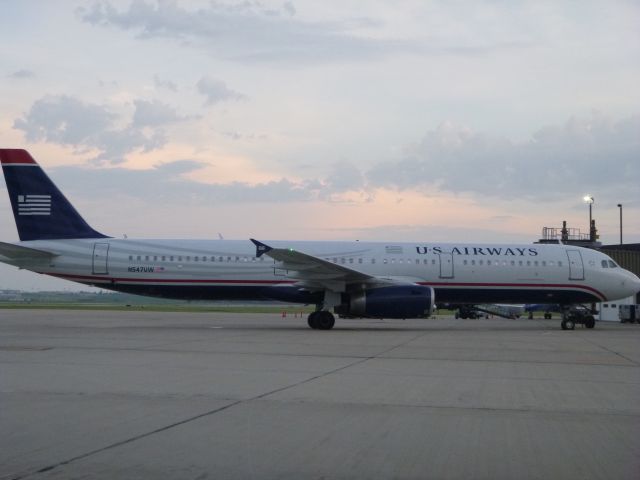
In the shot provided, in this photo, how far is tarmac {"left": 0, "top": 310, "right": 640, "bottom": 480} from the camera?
5371 millimetres

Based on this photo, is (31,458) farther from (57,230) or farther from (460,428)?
(57,230)

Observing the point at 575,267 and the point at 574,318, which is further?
the point at 574,318

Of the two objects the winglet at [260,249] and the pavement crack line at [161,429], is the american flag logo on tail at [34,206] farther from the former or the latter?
the pavement crack line at [161,429]

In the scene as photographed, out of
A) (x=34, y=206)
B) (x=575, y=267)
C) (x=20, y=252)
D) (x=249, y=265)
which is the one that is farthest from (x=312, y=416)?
(x=575, y=267)

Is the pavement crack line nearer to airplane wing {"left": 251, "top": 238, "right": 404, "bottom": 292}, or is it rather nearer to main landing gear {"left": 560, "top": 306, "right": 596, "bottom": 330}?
airplane wing {"left": 251, "top": 238, "right": 404, "bottom": 292}

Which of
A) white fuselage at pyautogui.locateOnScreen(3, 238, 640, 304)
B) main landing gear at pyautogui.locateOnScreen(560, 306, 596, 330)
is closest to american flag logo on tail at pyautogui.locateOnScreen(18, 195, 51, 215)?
white fuselage at pyautogui.locateOnScreen(3, 238, 640, 304)

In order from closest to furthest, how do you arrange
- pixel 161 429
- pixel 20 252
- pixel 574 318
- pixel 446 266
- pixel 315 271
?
pixel 161 429 < pixel 315 271 < pixel 20 252 < pixel 446 266 < pixel 574 318

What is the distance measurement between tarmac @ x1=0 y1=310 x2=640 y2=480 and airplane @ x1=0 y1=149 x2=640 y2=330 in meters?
10.2

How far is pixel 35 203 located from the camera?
24.9m

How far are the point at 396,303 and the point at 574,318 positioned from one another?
9.08 m

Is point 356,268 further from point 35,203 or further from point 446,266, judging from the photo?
point 35,203

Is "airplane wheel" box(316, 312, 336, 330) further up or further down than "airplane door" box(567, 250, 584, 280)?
further down

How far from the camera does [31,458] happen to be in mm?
5418

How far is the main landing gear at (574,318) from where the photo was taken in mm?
27156
